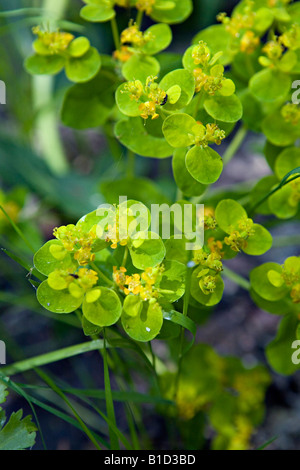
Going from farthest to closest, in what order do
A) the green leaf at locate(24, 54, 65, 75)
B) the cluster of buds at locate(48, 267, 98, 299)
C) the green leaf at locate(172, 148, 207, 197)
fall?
1. the green leaf at locate(24, 54, 65, 75)
2. the green leaf at locate(172, 148, 207, 197)
3. the cluster of buds at locate(48, 267, 98, 299)

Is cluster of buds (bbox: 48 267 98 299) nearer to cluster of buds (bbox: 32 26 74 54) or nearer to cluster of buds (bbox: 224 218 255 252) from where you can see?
cluster of buds (bbox: 224 218 255 252)

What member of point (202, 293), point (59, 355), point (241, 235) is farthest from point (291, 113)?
point (59, 355)

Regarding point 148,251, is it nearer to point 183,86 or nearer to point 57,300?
point 57,300

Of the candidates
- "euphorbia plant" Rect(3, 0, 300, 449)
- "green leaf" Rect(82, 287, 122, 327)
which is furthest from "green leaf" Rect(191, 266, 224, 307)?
"green leaf" Rect(82, 287, 122, 327)

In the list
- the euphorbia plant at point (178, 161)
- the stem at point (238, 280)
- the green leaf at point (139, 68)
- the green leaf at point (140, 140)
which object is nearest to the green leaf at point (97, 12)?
the euphorbia plant at point (178, 161)

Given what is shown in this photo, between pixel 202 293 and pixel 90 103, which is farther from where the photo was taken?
pixel 90 103

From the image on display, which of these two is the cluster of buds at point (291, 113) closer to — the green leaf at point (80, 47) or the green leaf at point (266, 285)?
the green leaf at point (266, 285)
